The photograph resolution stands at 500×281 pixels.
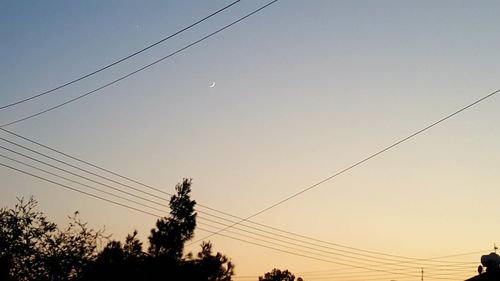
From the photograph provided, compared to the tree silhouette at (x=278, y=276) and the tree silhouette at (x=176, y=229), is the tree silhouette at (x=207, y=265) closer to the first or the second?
the tree silhouette at (x=176, y=229)

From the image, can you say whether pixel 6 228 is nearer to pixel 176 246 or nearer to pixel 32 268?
pixel 32 268

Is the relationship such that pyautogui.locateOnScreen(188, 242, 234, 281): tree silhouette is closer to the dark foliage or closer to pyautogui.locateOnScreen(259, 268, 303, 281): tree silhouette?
the dark foliage

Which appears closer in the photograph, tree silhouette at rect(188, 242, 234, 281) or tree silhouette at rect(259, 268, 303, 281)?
tree silhouette at rect(188, 242, 234, 281)

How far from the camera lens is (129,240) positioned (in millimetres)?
37625

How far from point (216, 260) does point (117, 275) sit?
7.89 metres

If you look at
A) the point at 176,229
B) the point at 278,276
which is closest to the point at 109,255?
the point at 176,229

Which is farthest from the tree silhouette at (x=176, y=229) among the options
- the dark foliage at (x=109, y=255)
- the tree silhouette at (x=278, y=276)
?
the tree silhouette at (x=278, y=276)

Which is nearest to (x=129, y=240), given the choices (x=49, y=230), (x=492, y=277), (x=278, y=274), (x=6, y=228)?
(x=49, y=230)

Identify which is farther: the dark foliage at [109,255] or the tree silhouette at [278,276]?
the tree silhouette at [278,276]

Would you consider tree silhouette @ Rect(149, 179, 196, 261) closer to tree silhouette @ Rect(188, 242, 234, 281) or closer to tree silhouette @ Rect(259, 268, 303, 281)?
tree silhouette @ Rect(188, 242, 234, 281)

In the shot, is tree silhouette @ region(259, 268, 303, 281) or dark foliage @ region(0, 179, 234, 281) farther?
tree silhouette @ region(259, 268, 303, 281)

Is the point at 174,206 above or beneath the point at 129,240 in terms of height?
above

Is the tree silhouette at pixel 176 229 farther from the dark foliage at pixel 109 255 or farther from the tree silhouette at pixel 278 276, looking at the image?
the tree silhouette at pixel 278 276

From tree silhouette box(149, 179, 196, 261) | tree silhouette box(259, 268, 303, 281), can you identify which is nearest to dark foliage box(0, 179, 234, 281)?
tree silhouette box(149, 179, 196, 261)
